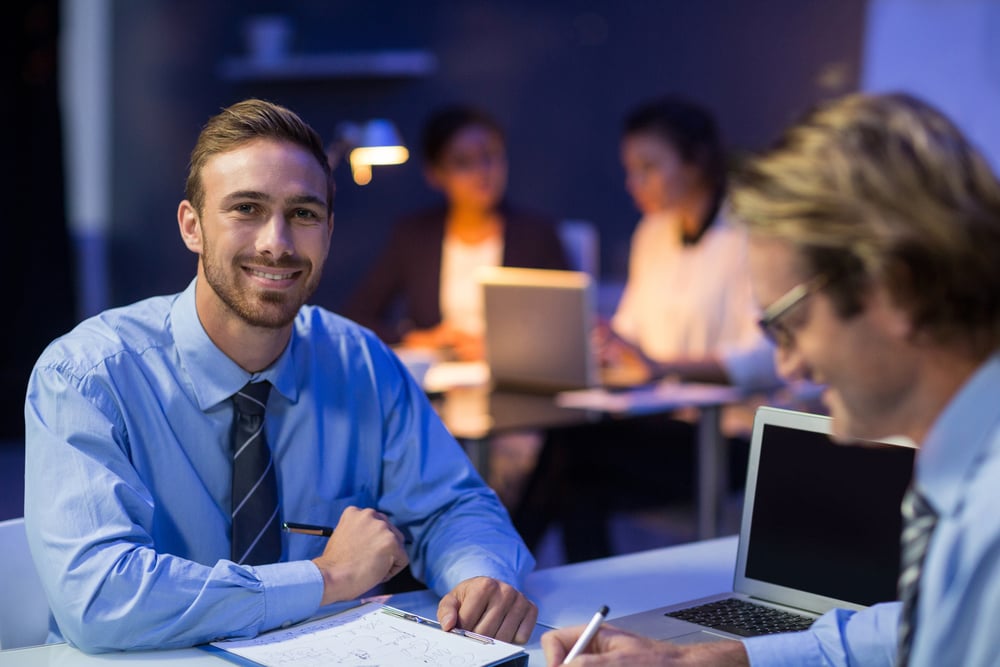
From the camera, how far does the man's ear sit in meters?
1.74

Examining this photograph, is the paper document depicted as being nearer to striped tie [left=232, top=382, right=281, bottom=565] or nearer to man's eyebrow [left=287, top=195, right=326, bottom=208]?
striped tie [left=232, top=382, right=281, bottom=565]

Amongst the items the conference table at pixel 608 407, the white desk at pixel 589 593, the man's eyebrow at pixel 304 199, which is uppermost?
the man's eyebrow at pixel 304 199

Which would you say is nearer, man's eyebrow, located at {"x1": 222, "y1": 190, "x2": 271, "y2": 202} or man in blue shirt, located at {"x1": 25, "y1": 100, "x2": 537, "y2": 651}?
man in blue shirt, located at {"x1": 25, "y1": 100, "x2": 537, "y2": 651}

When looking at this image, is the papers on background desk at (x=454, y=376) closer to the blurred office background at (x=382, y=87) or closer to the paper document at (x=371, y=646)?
the blurred office background at (x=382, y=87)

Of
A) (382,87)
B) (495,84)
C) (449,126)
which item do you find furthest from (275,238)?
(382,87)

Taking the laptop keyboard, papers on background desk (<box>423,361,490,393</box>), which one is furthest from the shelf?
the laptop keyboard

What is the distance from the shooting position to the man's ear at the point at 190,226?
1.74m

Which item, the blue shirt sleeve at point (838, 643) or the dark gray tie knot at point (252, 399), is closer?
the blue shirt sleeve at point (838, 643)

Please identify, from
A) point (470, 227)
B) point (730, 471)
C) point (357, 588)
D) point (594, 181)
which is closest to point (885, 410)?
point (357, 588)

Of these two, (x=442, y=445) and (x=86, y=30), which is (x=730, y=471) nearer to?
(x=442, y=445)

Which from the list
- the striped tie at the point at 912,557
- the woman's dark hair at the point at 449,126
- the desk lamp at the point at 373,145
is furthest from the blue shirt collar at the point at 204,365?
the woman's dark hair at the point at 449,126

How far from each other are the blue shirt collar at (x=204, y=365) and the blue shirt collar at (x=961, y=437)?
3.26 ft

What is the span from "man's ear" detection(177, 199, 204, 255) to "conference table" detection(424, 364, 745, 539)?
52.2 inches

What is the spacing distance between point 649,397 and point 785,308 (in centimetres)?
231
